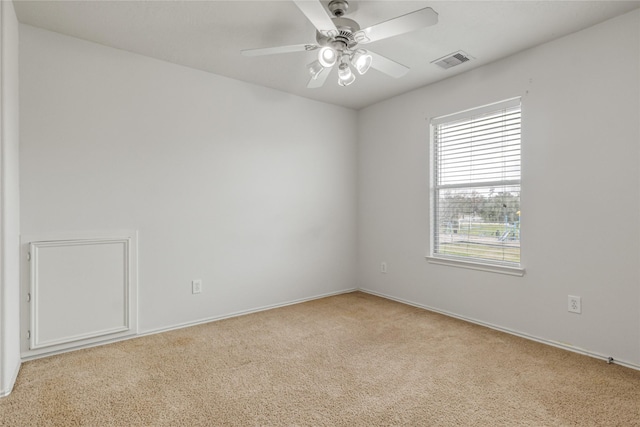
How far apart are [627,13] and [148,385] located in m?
3.92

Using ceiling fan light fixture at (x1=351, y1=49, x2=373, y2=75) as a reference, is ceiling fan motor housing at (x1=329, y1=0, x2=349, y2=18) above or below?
above

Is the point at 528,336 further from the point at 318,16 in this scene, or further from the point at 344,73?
the point at 318,16

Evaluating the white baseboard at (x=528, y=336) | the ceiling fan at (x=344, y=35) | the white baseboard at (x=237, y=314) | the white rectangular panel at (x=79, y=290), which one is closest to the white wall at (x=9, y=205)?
the white rectangular panel at (x=79, y=290)

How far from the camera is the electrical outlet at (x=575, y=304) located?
254cm

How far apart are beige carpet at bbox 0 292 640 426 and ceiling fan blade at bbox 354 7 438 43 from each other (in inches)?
81.0

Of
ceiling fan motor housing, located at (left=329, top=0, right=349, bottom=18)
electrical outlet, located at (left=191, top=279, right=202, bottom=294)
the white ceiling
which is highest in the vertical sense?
the white ceiling

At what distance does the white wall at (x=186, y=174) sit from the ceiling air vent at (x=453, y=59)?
1519 mm

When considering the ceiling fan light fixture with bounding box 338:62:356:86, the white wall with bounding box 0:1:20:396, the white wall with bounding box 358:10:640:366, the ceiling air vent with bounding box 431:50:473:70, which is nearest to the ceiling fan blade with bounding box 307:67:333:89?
the ceiling fan light fixture with bounding box 338:62:356:86

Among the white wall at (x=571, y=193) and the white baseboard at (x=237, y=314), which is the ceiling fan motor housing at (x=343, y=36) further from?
the white baseboard at (x=237, y=314)

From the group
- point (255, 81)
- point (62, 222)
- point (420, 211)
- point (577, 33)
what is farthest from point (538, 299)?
point (62, 222)

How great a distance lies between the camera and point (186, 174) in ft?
10.3

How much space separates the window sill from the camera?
2904 millimetres

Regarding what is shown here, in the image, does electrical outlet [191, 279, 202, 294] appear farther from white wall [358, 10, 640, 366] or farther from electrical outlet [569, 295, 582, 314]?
electrical outlet [569, 295, 582, 314]

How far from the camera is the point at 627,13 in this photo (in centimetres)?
229
